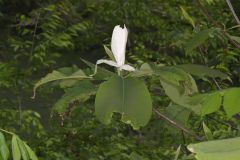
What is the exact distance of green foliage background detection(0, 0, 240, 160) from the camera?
7.47 feet

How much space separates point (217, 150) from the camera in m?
0.55

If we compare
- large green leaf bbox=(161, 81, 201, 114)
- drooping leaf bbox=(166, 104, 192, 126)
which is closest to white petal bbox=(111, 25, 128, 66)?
large green leaf bbox=(161, 81, 201, 114)

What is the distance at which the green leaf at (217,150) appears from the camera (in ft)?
1.80

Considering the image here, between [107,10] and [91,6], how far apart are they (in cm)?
20

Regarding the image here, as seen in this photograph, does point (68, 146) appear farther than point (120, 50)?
Yes

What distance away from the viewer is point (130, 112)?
73 centimetres

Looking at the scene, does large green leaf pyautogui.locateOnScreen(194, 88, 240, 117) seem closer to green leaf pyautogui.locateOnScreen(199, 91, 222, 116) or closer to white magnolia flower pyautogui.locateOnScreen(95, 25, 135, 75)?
green leaf pyautogui.locateOnScreen(199, 91, 222, 116)

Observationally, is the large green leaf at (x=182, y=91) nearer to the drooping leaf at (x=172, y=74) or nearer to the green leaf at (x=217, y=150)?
the drooping leaf at (x=172, y=74)

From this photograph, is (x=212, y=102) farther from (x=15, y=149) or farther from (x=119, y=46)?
(x=15, y=149)

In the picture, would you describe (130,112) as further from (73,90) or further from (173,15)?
(173,15)

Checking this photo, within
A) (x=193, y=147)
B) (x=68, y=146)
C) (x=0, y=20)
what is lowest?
(x=68, y=146)

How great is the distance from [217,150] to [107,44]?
248 cm

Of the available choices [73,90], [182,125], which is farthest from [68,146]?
[73,90]

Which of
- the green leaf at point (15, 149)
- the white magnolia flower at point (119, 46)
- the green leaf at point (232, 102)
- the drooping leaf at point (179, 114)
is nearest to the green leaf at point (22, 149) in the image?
the green leaf at point (15, 149)
